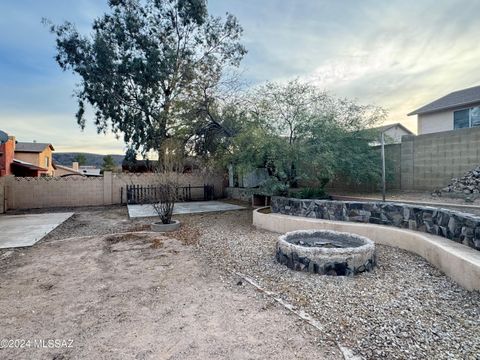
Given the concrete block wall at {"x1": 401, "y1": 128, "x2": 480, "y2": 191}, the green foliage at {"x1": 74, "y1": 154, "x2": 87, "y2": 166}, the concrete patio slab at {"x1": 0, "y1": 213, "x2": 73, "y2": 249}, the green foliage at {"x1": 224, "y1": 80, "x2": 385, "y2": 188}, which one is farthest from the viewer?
the green foliage at {"x1": 74, "y1": 154, "x2": 87, "y2": 166}

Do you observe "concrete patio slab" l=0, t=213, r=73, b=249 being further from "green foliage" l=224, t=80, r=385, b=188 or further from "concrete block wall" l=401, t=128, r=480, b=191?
"concrete block wall" l=401, t=128, r=480, b=191

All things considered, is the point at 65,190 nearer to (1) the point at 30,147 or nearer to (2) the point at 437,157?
(2) the point at 437,157

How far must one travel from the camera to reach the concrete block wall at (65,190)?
1141 cm

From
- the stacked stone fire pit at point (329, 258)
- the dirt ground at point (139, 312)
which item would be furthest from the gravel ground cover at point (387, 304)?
the dirt ground at point (139, 312)

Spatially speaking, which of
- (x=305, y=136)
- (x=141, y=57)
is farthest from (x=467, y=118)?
(x=141, y=57)

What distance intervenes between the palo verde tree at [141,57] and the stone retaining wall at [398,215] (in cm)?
874

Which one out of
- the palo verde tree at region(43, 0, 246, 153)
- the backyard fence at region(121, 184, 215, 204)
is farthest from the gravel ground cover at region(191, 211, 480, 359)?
the palo verde tree at region(43, 0, 246, 153)

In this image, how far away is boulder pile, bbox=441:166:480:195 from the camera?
649 centimetres

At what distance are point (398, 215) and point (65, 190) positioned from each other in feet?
43.9

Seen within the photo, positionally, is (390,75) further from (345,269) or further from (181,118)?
(345,269)

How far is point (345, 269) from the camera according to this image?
12.2 ft

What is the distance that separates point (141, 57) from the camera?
14016 mm

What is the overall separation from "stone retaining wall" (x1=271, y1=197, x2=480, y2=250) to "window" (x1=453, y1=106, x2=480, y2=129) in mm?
10486

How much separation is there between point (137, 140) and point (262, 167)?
9.86m
